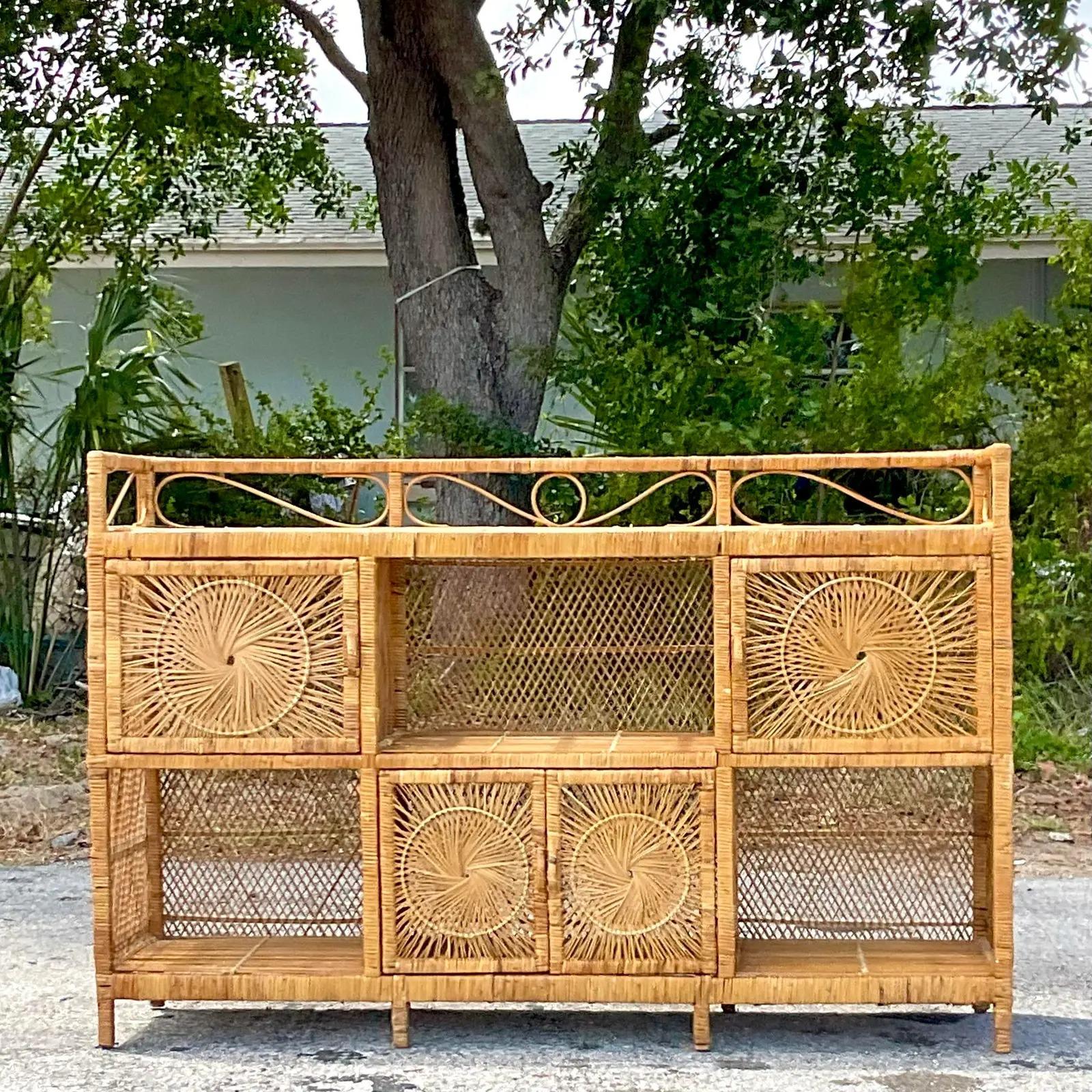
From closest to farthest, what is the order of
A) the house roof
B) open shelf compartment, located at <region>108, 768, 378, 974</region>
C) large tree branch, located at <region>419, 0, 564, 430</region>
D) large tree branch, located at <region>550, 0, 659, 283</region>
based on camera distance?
open shelf compartment, located at <region>108, 768, 378, 974</region> < large tree branch, located at <region>550, 0, 659, 283</region> < large tree branch, located at <region>419, 0, 564, 430</region> < the house roof

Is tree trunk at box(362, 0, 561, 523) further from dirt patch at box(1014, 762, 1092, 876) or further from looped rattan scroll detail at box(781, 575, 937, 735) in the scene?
looped rattan scroll detail at box(781, 575, 937, 735)

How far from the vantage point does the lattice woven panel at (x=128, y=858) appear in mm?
3834

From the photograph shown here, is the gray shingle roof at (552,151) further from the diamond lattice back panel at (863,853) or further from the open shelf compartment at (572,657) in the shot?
the diamond lattice back panel at (863,853)

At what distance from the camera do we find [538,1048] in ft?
12.4

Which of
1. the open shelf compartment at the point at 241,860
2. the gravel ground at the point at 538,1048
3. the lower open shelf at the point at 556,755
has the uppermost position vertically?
the lower open shelf at the point at 556,755

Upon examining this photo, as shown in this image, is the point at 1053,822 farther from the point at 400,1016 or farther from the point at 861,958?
the point at 400,1016

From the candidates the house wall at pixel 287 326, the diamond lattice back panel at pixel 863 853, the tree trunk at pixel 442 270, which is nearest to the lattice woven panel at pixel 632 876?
the diamond lattice back panel at pixel 863 853

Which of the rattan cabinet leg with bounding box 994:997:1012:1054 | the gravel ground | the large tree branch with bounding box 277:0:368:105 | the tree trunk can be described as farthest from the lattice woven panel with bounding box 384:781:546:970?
the large tree branch with bounding box 277:0:368:105

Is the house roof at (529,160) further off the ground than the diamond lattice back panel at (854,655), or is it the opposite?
the house roof at (529,160)

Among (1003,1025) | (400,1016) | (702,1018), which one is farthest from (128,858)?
(1003,1025)

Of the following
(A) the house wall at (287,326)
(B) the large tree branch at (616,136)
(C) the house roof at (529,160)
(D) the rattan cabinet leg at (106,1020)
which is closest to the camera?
(D) the rattan cabinet leg at (106,1020)

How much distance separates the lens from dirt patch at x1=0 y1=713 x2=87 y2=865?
20.0ft

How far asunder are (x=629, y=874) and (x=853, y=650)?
72 cm

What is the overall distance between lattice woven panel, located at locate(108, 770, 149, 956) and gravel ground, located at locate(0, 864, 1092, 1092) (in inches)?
9.8
